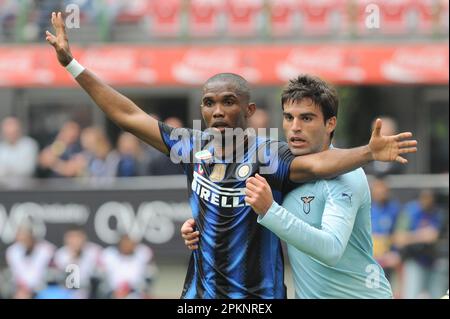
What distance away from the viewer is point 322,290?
238 inches

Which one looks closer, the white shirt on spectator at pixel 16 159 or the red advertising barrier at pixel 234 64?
the white shirt on spectator at pixel 16 159

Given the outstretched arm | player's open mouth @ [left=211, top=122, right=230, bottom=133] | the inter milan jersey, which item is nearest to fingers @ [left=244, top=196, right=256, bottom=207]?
the outstretched arm

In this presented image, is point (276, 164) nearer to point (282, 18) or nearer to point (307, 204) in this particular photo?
point (307, 204)

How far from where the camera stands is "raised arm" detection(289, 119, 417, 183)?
18.3ft

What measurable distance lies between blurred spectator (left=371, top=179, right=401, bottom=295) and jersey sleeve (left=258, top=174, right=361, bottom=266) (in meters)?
9.10

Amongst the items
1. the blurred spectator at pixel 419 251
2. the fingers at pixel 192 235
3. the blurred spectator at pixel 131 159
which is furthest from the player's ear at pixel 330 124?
the blurred spectator at pixel 131 159

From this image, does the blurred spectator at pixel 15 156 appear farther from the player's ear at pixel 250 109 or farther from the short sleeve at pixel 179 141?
the player's ear at pixel 250 109

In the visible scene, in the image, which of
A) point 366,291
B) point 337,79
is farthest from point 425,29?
point 366,291

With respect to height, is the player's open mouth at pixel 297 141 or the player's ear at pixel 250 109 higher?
the player's ear at pixel 250 109

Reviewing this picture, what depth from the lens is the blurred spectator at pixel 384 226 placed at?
48.5 feet

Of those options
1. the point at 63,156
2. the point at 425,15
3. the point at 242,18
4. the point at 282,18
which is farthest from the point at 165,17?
the point at 425,15

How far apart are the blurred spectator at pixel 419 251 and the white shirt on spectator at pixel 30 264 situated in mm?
4969
